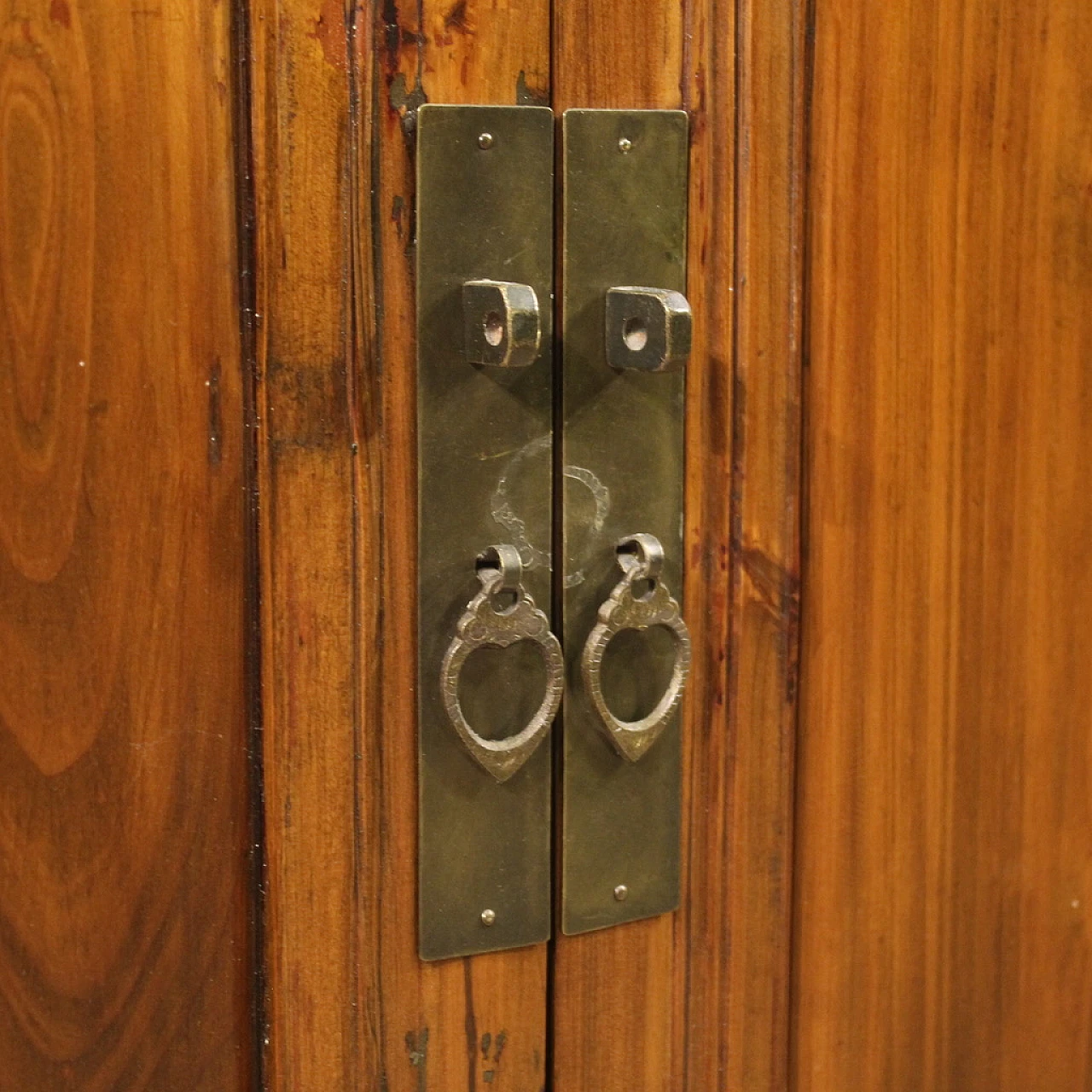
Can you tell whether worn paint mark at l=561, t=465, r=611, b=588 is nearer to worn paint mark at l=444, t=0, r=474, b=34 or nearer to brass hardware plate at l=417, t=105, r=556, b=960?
brass hardware plate at l=417, t=105, r=556, b=960

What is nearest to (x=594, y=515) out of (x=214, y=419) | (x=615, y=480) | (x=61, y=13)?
(x=615, y=480)

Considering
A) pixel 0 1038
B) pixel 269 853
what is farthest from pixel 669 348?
pixel 0 1038

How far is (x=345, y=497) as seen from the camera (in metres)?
0.62

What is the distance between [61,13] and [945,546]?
1.46 ft

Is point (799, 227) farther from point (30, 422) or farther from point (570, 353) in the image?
point (30, 422)

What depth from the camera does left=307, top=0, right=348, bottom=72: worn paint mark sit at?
0.59 metres

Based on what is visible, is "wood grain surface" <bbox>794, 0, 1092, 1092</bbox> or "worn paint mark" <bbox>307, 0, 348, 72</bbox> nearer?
"worn paint mark" <bbox>307, 0, 348, 72</bbox>

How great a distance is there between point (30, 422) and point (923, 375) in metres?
0.39

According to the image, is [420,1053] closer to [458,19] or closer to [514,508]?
[514,508]

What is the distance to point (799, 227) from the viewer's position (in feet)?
2.26

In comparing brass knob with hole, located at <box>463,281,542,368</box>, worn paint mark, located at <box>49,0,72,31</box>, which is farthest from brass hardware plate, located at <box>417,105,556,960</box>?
worn paint mark, located at <box>49,0,72,31</box>

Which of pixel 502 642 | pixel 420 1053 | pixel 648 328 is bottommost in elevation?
pixel 420 1053

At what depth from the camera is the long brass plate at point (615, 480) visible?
2.14 ft

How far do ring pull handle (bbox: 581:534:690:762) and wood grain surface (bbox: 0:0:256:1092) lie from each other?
0.15m
